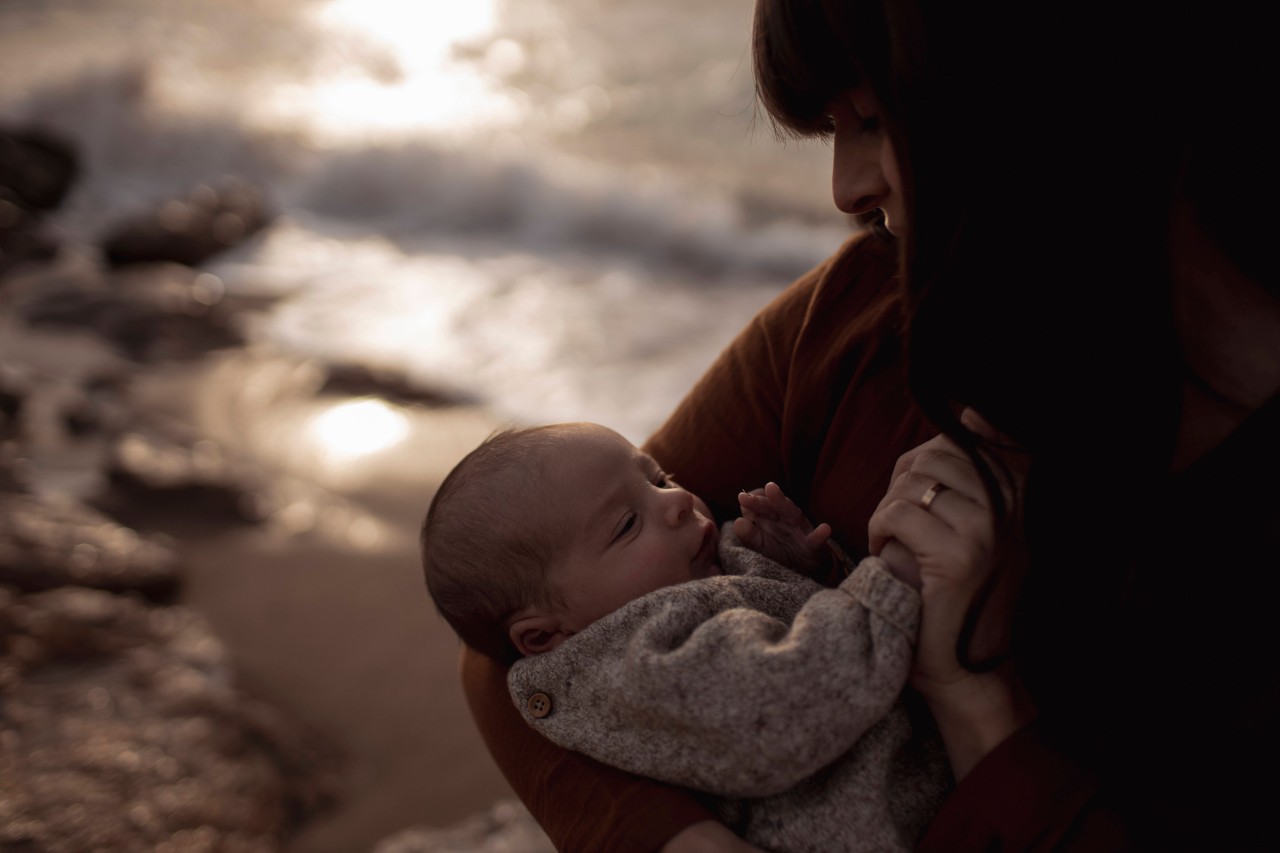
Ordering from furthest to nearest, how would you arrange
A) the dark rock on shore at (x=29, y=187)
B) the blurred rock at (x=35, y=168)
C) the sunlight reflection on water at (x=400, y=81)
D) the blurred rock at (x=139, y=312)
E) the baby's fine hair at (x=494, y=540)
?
the sunlight reflection on water at (x=400, y=81)
the blurred rock at (x=35, y=168)
the dark rock on shore at (x=29, y=187)
the blurred rock at (x=139, y=312)
the baby's fine hair at (x=494, y=540)

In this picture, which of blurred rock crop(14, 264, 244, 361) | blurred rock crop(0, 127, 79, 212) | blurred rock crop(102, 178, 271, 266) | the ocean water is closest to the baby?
the ocean water

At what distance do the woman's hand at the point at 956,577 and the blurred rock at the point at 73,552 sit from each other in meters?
2.81

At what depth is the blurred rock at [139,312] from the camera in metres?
5.31

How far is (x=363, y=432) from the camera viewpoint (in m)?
4.57

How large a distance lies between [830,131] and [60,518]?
309cm

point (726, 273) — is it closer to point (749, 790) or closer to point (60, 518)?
point (60, 518)

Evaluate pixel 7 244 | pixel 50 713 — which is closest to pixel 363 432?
pixel 50 713

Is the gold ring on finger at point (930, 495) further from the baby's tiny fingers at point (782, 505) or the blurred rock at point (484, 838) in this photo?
the blurred rock at point (484, 838)

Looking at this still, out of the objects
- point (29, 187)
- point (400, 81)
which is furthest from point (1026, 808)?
point (400, 81)

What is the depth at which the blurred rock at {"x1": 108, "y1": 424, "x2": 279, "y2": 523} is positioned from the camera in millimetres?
3922

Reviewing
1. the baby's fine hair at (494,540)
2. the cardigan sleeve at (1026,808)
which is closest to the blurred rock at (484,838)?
the baby's fine hair at (494,540)

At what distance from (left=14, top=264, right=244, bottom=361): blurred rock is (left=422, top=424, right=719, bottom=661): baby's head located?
4.01 meters

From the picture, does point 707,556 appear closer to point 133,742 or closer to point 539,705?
point 539,705

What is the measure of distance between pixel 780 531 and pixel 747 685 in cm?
34
